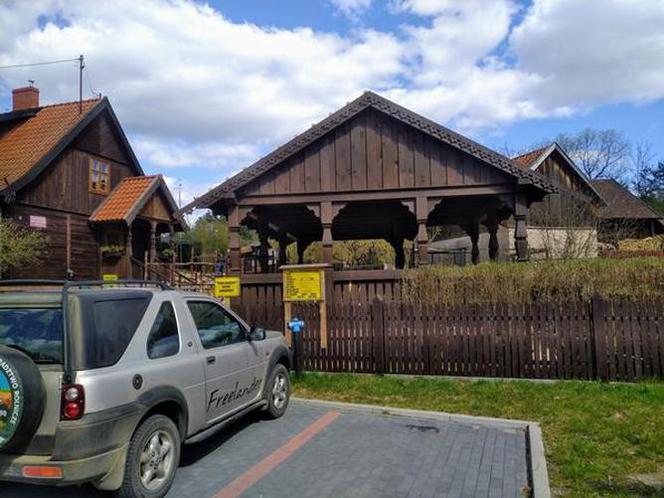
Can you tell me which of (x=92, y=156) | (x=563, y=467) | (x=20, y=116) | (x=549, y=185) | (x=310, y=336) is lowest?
(x=563, y=467)

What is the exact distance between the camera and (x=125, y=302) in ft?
14.9

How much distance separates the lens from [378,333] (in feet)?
32.7

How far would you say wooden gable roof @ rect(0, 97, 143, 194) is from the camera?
64.2 feet

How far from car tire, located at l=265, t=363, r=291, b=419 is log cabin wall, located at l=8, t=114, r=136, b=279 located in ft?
48.4

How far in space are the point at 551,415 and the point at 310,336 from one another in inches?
183

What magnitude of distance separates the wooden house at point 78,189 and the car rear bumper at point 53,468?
54.3 ft

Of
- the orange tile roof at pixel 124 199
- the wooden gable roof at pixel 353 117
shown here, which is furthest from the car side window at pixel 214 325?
the orange tile roof at pixel 124 199

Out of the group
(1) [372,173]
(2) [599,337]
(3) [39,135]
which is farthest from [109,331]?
(3) [39,135]

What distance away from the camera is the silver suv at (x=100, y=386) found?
3.78 metres

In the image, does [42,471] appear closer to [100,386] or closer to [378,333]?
[100,386]

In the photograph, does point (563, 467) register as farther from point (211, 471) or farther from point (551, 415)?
point (211, 471)

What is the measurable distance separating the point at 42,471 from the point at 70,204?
800 inches

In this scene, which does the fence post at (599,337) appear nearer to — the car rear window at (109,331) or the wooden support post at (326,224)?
the wooden support post at (326,224)

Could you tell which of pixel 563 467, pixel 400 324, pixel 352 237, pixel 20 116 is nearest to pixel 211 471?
pixel 563 467
